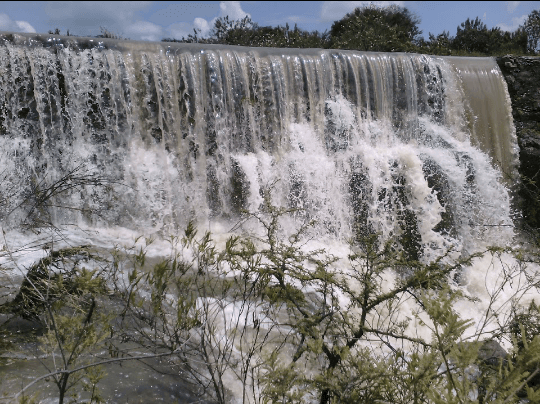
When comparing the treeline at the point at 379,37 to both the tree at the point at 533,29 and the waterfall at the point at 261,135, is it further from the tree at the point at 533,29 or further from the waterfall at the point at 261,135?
the waterfall at the point at 261,135

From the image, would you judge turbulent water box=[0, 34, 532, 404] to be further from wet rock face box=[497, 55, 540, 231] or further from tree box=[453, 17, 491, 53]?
tree box=[453, 17, 491, 53]

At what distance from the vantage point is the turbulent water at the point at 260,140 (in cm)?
664

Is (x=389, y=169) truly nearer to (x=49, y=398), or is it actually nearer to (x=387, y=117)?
(x=387, y=117)

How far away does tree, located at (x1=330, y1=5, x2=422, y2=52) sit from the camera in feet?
41.3

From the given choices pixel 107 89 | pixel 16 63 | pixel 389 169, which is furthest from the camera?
pixel 389 169

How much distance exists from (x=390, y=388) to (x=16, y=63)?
6.19 meters

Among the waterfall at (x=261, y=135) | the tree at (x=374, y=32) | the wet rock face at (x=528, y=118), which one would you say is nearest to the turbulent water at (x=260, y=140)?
the waterfall at (x=261, y=135)

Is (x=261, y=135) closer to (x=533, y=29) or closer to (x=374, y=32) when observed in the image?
(x=374, y=32)

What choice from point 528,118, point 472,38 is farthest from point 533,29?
point 528,118

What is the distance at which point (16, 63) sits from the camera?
21.2ft

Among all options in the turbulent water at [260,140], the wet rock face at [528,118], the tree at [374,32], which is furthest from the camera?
the tree at [374,32]

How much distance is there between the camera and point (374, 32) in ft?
42.7

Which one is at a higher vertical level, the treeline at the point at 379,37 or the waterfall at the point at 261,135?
the treeline at the point at 379,37

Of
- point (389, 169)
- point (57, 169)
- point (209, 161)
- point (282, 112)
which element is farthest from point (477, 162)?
point (57, 169)
